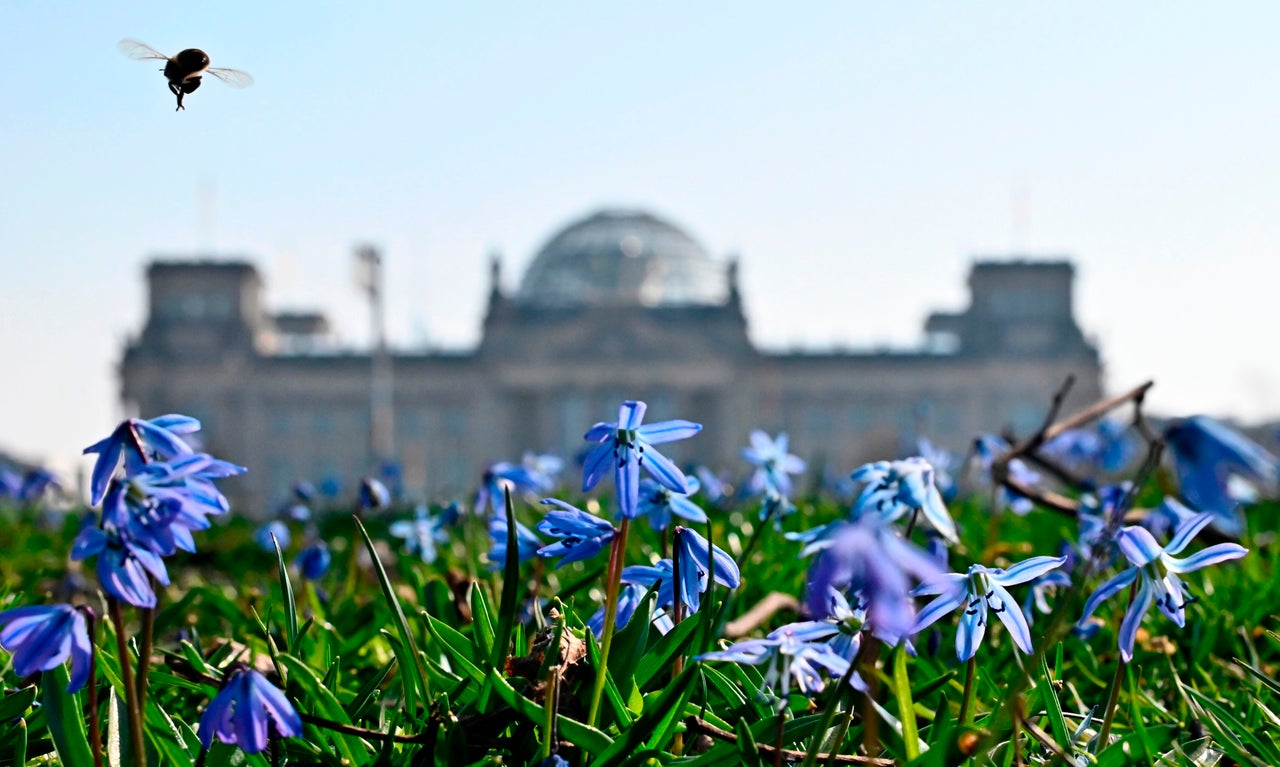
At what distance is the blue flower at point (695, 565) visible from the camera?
145cm

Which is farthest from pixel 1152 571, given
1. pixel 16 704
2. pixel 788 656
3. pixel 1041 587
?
pixel 16 704

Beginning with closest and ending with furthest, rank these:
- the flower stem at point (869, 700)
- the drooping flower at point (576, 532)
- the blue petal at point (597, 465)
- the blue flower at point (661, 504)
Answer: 1. the flower stem at point (869, 700)
2. the blue petal at point (597, 465)
3. the drooping flower at point (576, 532)
4. the blue flower at point (661, 504)

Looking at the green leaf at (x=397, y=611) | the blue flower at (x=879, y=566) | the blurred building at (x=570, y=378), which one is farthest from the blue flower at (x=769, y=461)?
the blurred building at (x=570, y=378)

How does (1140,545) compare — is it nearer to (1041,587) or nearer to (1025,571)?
(1025,571)

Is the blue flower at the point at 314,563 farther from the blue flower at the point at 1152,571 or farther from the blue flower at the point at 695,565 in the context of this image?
the blue flower at the point at 1152,571

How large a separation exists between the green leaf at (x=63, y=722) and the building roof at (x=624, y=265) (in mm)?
69109

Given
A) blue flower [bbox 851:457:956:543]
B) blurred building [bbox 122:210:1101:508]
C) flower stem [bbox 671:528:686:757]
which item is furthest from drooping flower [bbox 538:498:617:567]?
blurred building [bbox 122:210:1101:508]

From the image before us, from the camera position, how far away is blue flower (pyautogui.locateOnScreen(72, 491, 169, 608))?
1.06m

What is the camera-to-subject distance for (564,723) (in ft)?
4.07

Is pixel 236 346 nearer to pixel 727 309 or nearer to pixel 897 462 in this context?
pixel 727 309

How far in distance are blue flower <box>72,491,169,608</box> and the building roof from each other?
6925 cm

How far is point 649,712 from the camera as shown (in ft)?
4.02

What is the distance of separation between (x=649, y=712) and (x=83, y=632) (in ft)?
1.77

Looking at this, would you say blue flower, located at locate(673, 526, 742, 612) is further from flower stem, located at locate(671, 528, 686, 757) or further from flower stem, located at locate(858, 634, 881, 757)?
flower stem, located at locate(858, 634, 881, 757)
